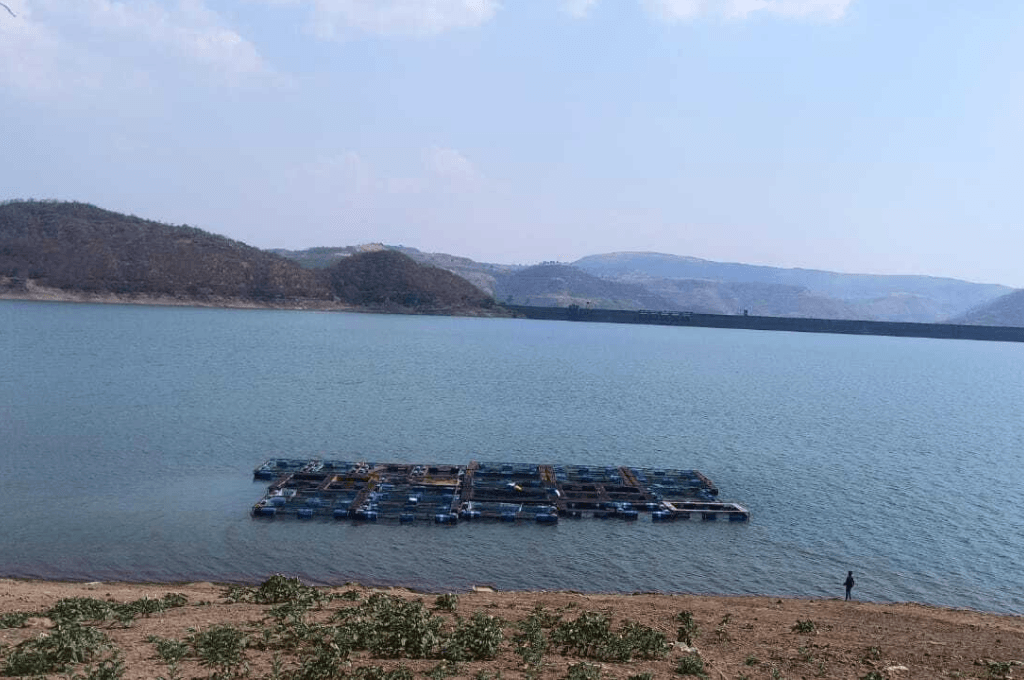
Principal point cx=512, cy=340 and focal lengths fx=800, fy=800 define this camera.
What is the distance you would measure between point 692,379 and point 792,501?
7327 centimetres

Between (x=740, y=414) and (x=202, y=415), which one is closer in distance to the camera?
(x=202, y=415)

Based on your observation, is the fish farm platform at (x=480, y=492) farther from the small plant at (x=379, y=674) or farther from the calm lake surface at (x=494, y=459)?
the small plant at (x=379, y=674)

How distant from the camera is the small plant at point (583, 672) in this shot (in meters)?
13.8

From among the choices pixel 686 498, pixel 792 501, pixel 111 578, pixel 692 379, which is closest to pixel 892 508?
pixel 792 501

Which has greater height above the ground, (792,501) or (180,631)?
(180,631)

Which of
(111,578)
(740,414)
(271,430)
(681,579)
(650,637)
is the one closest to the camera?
(650,637)

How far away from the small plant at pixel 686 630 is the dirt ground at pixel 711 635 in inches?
6.0

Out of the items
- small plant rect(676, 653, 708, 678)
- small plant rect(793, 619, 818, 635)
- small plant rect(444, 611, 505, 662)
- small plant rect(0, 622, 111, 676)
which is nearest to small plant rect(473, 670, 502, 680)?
small plant rect(444, 611, 505, 662)

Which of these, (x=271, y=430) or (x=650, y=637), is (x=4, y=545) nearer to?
(x=271, y=430)

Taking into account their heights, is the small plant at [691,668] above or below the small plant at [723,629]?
above

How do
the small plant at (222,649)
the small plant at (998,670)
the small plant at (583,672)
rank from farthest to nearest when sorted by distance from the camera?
the small plant at (998,670) < the small plant at (222,649) < the small plant at (583,672)

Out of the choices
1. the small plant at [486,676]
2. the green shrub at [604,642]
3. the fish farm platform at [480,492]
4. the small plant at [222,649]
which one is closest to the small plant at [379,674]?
the small plant at [486,676]

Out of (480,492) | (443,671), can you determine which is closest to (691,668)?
(443,671)

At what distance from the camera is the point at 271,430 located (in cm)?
6481
